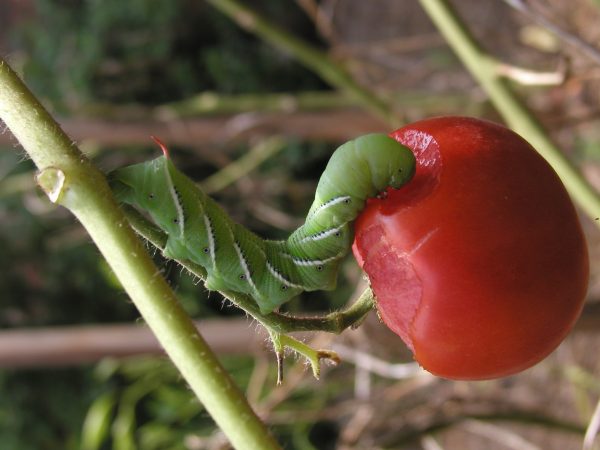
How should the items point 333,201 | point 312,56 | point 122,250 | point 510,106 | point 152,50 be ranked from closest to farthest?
point 122,250, point 333,201, point 510,106, point 312,56, point 152,50

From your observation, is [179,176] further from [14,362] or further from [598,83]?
[598,83]

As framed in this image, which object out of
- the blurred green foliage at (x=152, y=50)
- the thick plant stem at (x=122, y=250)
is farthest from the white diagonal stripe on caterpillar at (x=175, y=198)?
the blurred green foliage at (x=152, y=50)

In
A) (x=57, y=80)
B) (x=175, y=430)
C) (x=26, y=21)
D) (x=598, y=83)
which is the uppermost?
(x=26, y=21)

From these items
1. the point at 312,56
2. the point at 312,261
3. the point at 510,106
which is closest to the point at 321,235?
the point at 312,261

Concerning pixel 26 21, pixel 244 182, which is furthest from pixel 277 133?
pixel 26 21

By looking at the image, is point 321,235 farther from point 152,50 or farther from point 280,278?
point 152,50
